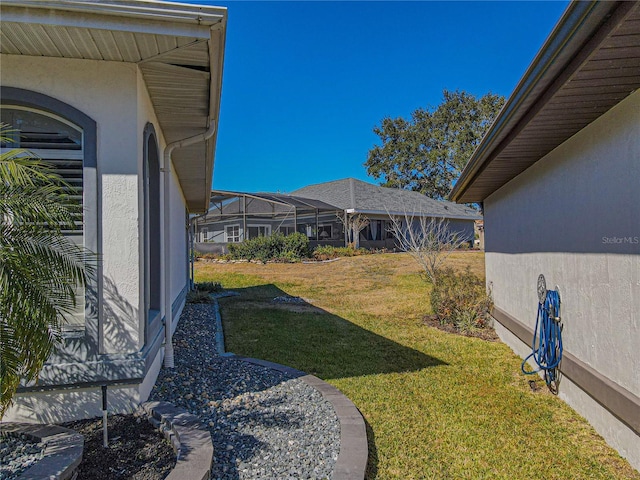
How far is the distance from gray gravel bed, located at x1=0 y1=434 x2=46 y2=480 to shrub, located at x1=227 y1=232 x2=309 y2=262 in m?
18.5

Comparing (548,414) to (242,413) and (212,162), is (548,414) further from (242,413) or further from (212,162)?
(212,162)

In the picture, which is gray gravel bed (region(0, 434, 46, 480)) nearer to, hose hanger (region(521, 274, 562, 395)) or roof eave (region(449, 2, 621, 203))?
roof eave (region(449, 2, 621, 203))

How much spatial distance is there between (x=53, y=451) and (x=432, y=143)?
44.4m

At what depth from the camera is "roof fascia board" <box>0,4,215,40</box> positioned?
8.97 feet

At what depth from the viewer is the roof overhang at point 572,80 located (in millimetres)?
2238

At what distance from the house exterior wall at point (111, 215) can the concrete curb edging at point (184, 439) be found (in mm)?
389

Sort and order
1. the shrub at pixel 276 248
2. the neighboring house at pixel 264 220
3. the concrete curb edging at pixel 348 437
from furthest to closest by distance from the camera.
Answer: the neighboring house at pixel 264 220, the shrub at pixel 276 248, the concrete curb edging at pixel 348 437

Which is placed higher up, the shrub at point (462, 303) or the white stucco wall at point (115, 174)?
the white stucco wall at point (115, 174)

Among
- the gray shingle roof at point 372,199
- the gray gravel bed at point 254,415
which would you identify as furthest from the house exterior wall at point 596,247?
the gray shingle roof at point 372,199

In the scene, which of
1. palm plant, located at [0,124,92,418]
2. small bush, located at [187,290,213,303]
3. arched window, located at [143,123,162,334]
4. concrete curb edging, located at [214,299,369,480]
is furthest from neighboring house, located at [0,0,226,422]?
small bush, located at [187,290,213,303]

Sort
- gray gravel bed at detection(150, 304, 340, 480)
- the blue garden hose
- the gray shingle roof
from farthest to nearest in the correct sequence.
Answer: the gray shingle roof
the blue garden hose
gray gravel bed at detection(150, 304, 340, 480)

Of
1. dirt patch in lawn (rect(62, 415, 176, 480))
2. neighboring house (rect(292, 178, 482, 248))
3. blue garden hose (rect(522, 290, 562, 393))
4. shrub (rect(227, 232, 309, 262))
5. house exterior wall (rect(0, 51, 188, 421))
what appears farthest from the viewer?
neighboring house (rect(292, 178, 482, 248))

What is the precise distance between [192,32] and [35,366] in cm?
245

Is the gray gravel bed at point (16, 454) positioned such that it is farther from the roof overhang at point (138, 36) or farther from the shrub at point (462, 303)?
the shrub at point (462, 303)
